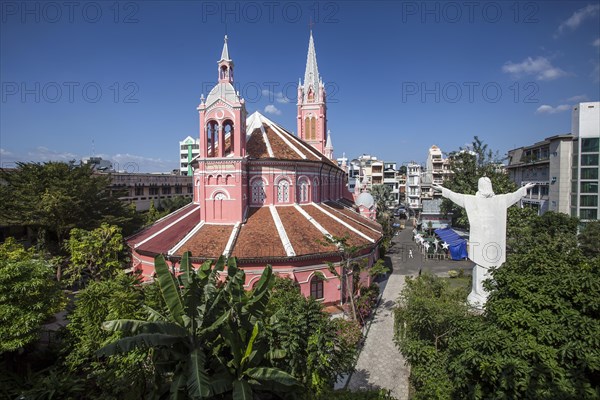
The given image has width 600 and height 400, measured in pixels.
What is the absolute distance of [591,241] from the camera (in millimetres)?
26047

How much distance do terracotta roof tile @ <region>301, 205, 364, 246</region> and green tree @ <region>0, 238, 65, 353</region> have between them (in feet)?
52.6

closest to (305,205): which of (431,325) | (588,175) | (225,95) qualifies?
(225,95)

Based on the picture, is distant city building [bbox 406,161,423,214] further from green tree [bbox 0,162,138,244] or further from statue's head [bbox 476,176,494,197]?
green tree [bbox 0,162,138,244]

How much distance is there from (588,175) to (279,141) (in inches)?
1337

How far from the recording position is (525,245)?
25.9 m

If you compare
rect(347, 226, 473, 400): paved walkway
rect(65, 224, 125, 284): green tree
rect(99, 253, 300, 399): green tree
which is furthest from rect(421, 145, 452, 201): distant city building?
rect(99, 253, 300, 399): green tree

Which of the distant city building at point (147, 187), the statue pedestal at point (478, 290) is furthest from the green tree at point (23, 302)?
the distant city building at point (147, 187)

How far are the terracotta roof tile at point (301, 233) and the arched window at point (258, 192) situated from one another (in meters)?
1.47

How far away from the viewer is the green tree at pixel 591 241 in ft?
84.1

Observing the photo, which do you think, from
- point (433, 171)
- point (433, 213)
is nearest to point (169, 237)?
point (433, 213)

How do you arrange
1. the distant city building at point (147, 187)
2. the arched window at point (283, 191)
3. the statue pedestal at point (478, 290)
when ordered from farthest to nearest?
the distant city building at point (147, 187), the arched window at point (283, 191), the statue pedestal at point (478, 290)

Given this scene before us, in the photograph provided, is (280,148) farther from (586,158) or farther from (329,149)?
(586,158)

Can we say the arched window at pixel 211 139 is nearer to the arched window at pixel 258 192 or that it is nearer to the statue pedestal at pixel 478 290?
the arched window at pixel 258 192

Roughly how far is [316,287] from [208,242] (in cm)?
745
